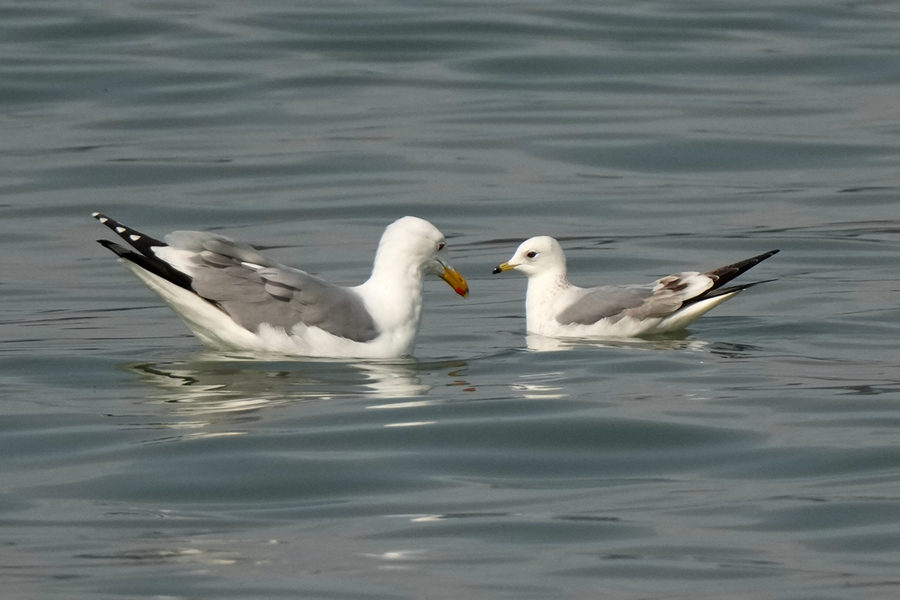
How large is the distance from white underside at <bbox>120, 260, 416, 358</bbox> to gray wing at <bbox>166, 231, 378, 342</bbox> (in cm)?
5

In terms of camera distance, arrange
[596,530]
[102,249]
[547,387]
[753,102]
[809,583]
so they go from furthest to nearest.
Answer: [753,102] → [102,249] → [547,387] → [596,530] → [809,583]

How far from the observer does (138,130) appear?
19531 mm

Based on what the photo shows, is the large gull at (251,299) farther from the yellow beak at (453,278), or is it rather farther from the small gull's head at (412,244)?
the yellow beak at (453,278)

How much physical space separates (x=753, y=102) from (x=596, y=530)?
612 inches

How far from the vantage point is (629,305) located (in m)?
10.6

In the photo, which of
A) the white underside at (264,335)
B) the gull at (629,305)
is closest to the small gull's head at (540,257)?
the gull at (629,305)

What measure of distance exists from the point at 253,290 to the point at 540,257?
8.55ft

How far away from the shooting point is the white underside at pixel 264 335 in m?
9.45

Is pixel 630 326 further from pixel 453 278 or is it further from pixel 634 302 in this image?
pixel 453 278

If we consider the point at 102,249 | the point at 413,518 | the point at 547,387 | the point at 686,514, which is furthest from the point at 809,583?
the point at 102,249

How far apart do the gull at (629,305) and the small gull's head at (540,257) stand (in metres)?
0.18

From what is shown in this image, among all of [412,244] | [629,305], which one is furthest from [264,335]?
[629,305]

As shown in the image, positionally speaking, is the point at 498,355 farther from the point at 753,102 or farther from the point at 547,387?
the point at 753,102

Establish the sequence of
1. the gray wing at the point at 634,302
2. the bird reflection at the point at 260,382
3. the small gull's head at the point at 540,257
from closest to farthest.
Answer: the bird reflection at the point at 260,382
the gray wing at the point at 634,302
the small gull's head at the point at 540,257
